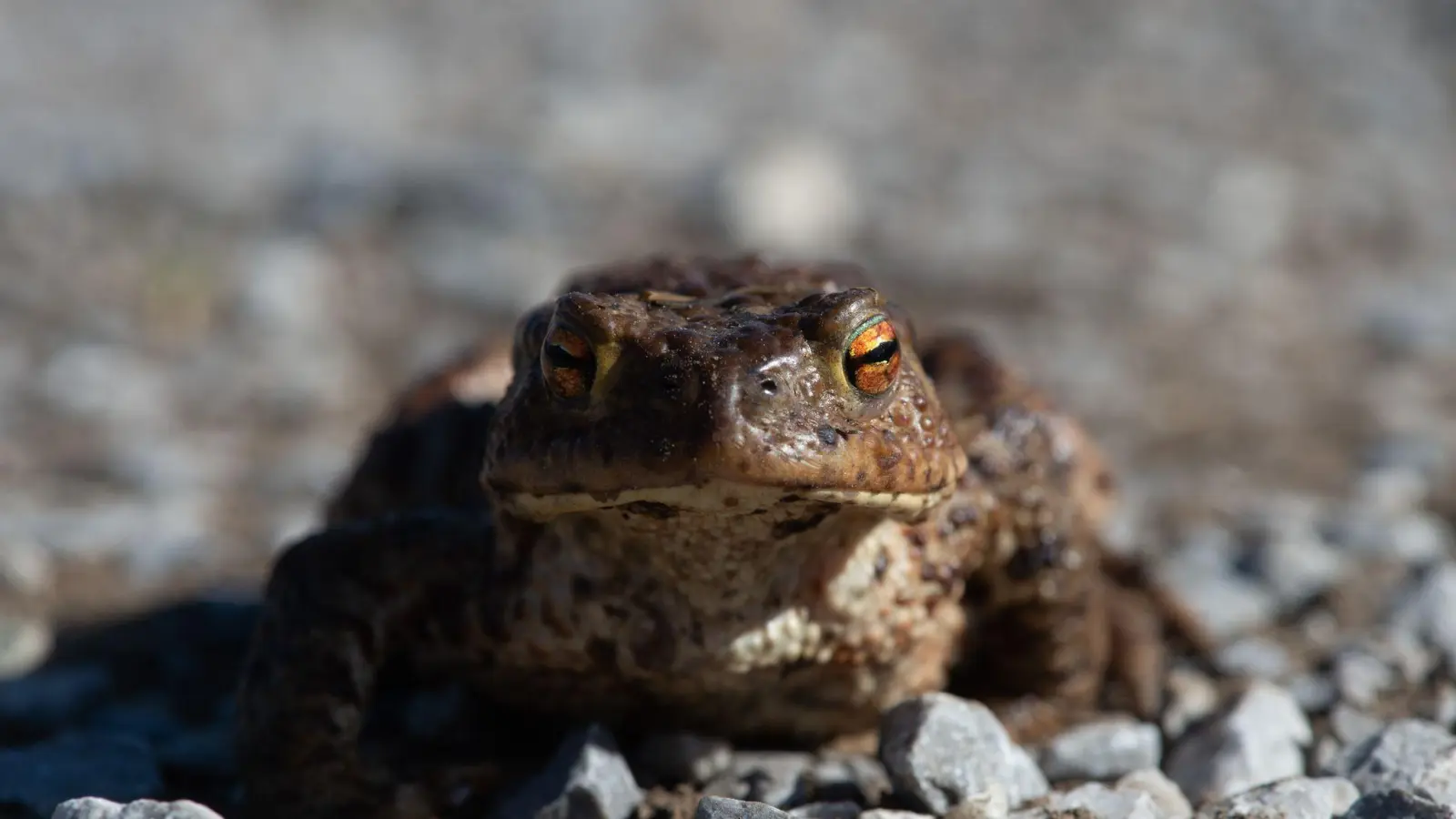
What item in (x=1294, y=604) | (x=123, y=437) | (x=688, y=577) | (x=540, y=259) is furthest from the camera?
(x=540, y=259)

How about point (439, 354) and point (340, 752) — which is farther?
point (439, 354)

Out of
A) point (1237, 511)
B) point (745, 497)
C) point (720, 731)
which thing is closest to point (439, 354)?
point (1237, 511)

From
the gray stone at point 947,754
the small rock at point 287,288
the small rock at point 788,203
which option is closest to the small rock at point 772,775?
the gray stone at point 947,754

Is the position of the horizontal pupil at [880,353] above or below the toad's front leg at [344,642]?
above

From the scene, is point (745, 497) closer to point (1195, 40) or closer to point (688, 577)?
point (688, 577)

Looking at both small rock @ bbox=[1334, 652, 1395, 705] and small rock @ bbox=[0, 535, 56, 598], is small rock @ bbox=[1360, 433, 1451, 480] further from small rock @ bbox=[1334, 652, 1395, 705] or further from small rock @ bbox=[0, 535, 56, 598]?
small rock @ bbox=[0, 535, 56, 598]

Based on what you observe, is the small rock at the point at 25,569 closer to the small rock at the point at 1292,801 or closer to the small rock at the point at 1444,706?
the small rock at the point at 1292,801
